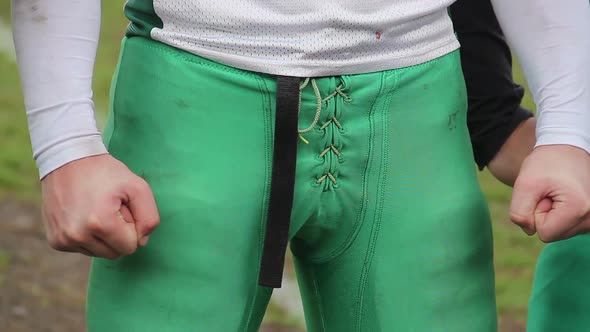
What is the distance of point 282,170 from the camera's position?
1413mm

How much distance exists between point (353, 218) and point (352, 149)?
0.09m

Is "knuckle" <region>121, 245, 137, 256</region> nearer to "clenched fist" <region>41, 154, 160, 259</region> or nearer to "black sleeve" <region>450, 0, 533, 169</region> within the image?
"clenched fist" <region>41, 154, 160, 259</region>

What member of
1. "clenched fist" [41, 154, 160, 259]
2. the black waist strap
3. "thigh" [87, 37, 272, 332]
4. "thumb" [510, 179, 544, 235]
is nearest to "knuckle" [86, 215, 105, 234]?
"clenched fist" [41, 154, 160, 259]

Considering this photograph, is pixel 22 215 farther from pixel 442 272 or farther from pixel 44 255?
pixel 442 272

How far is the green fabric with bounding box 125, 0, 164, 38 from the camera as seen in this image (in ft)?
4.75

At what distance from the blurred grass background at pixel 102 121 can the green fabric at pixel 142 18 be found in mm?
2110

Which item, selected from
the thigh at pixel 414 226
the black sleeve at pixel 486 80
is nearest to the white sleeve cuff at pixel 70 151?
the thigh at pixel 414 226

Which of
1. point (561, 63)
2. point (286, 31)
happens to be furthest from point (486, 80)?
point (286, 31)

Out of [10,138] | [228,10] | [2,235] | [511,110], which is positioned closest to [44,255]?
[2,235]

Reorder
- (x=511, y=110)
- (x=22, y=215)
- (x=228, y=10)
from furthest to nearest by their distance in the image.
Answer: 1. (x=22, y=215)
2. (x=511, y=110)
3. (x=228, y=10)

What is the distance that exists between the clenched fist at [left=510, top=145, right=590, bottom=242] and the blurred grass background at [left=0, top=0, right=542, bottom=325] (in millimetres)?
2102

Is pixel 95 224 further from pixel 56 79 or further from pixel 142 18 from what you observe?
pixel 142 18

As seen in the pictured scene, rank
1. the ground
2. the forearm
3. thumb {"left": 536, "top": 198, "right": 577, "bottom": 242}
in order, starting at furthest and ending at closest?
the ground → the forearm → thumb {"left": 536, "top": 198, "right": 577, "bottom": 242}

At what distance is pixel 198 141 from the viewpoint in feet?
4.62
